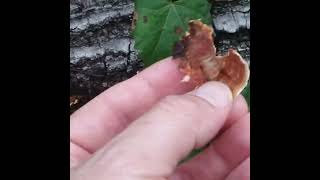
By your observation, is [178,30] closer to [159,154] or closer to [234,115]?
[234,115]

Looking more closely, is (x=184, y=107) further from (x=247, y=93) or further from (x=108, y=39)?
(x=108, y=39)

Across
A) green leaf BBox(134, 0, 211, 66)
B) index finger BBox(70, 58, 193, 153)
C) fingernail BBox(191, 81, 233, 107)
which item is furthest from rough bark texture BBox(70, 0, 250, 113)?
fingernail BBox(191, 81, 233, 107)

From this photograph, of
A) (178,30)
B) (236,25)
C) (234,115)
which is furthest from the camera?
(236,25)

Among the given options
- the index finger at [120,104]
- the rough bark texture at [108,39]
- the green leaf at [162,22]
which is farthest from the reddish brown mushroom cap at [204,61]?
the rough bark texture at [108,39]

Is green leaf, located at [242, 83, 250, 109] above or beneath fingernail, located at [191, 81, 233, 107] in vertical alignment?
beneath

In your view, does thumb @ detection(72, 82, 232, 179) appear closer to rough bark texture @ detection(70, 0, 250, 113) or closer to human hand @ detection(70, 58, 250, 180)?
human hand @ detection(70, 58, 250, 180)

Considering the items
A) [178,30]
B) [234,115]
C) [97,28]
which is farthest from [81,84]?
[234,115]
